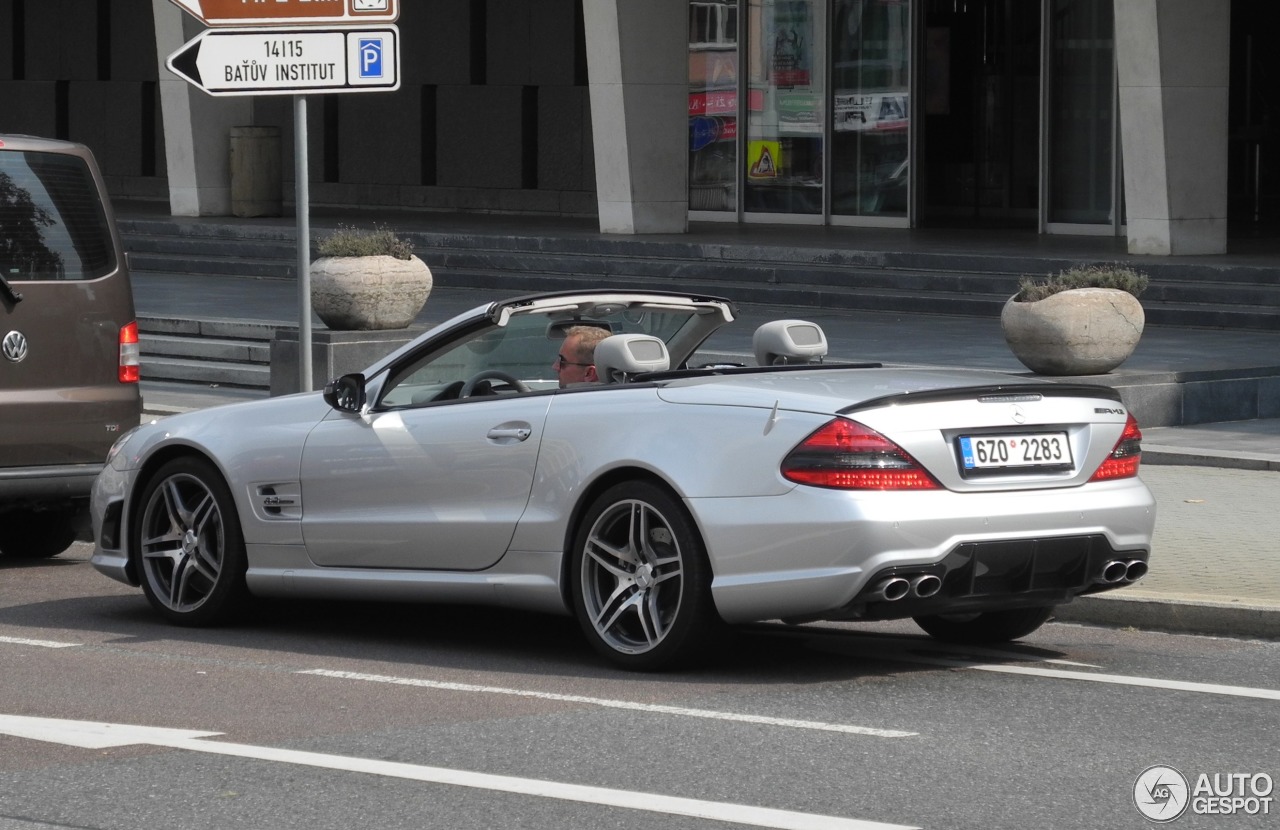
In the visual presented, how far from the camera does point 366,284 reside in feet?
52.5

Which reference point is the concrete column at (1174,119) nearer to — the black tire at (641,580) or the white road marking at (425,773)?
the black tire at (641,580)

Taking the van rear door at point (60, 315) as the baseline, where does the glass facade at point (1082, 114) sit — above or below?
above

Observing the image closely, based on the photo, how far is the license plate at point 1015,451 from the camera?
718 centimetres

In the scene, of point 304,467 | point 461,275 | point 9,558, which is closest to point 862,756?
point 304,467

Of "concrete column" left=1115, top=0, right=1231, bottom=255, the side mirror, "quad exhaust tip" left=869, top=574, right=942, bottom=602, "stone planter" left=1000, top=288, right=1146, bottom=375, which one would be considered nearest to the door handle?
the side mirror

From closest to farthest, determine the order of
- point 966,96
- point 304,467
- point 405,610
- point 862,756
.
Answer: point 862,756 < point 304,467 < point 405,610 < point 966,96

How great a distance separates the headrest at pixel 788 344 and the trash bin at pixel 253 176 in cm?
2385

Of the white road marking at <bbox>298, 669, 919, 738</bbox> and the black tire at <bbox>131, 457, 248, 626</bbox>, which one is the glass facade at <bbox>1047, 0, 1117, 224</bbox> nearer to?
the black tire at <bbox>131, 457, 248, 626</bbox>

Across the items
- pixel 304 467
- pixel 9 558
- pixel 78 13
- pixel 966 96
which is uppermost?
pixel 78 13

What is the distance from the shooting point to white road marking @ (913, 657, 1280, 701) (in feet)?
23.6

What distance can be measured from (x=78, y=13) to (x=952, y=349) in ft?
85.8

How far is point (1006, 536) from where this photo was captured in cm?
712

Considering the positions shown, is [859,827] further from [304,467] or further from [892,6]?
[892,6]

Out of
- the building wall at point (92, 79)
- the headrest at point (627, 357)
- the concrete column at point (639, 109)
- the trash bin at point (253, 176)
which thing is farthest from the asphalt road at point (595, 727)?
the building wall at point (92, 79)
